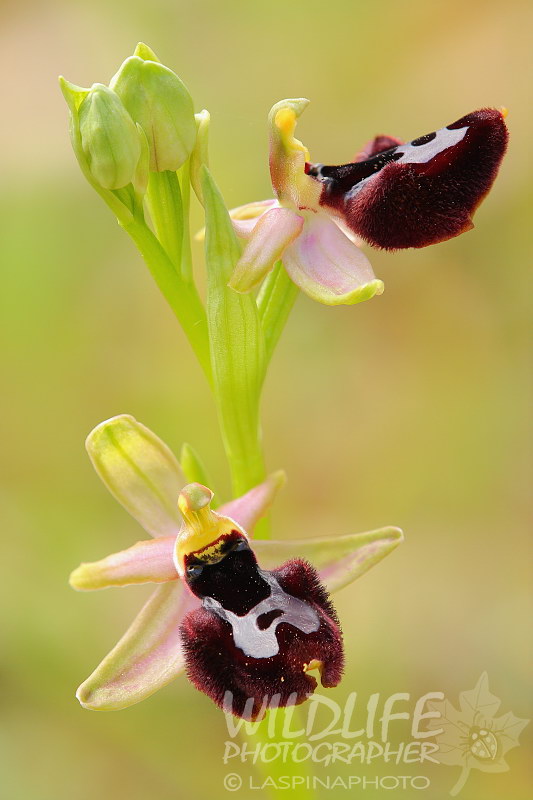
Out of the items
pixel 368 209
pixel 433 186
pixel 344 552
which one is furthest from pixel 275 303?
pixel 344 552

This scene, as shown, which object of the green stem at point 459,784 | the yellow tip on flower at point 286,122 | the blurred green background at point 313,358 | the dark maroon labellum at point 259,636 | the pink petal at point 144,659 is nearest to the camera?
the dark maroon labellum at point 259,636

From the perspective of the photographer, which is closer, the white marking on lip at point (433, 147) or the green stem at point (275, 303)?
the white marking on lip at point (433, 147)

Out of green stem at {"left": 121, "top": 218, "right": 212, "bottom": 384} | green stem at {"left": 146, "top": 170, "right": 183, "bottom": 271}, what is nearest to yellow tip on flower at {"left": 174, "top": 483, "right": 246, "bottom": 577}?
green stem at {"left": 121, "top": 218, "right": 212, "bottom": 384}

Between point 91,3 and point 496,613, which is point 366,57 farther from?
point 496,613

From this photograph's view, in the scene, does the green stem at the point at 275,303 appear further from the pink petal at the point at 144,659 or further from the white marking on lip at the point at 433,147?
the pink petal at the point at 144,659

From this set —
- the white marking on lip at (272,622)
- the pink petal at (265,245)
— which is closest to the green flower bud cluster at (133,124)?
the pink petal at (265,245)

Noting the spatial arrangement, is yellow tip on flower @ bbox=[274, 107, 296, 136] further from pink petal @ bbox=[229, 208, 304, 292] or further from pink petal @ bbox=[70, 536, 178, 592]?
pink petal @ bbox=[70, 536, 178, 592]

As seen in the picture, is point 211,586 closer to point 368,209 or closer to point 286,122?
point 368,209
